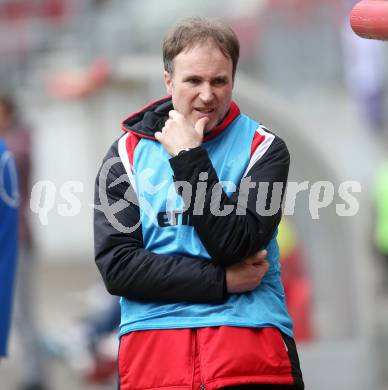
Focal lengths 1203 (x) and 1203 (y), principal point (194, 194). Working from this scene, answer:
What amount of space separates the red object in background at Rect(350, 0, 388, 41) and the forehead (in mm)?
428

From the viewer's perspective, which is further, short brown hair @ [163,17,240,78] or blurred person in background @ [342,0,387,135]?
blurred person in background @ [342,0,387,135]

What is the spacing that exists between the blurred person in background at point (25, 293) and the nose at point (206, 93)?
15.7 feet

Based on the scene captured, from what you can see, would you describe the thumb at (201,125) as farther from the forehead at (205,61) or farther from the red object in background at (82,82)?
the red object in background at (82,82)

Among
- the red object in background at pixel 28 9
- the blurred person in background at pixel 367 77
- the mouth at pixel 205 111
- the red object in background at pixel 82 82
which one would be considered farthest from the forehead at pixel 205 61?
the red object in background at pixel 28 9

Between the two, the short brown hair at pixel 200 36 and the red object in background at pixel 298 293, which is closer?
the short brown hair at pixel 200 36

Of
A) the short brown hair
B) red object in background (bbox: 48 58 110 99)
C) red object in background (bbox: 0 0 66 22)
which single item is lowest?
the short brown hair

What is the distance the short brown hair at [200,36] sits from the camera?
3.84 m

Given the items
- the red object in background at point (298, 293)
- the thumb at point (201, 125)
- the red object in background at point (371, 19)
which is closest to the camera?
the red object in background at point (371, 19)

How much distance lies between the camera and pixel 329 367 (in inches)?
281

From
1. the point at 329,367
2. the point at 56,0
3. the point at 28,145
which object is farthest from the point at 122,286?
the point at 56,0

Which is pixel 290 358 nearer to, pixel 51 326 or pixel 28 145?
pixel 28 145

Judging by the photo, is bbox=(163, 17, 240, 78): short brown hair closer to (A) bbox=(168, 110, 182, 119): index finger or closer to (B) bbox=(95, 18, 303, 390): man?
(B) bbox=(95, 18, 303, 390): man

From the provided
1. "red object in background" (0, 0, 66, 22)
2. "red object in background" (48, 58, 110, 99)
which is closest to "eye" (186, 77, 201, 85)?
"red object in background" (48, 58, 110, 99)

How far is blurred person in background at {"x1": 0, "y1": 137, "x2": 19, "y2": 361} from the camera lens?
5188 millimetres
